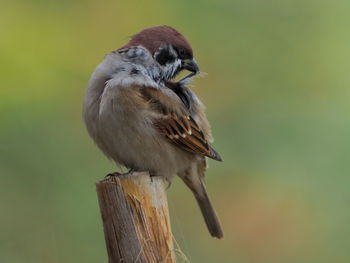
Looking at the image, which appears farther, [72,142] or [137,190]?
[72,142]

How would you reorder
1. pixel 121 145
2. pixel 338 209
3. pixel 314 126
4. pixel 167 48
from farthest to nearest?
pixel 314 126 → pixel 338 209 → pixel 167 48 → pixel 121 145

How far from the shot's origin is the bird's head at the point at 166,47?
3541mm

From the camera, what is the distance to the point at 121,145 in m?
3.31

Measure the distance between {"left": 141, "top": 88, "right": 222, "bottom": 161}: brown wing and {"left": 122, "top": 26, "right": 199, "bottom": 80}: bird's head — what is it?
163 millimetres

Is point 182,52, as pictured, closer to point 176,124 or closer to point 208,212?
point 176,124

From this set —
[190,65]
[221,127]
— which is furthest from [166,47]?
[221,127]

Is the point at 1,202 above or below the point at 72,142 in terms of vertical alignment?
below

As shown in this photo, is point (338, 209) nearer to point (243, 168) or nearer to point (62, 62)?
point (243, 168)

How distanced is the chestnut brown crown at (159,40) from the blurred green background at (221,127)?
2.95 ft

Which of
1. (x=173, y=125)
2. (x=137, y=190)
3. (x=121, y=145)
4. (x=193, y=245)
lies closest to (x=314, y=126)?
(x=193, y=245)

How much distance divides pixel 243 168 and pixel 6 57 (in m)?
1.51

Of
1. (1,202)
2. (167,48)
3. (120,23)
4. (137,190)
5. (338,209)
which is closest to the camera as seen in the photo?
(137,190)

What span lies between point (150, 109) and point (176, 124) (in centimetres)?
17

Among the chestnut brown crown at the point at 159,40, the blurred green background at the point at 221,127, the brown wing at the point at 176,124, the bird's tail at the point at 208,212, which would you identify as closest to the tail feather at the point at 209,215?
the bird's tail at the point at 208,212
